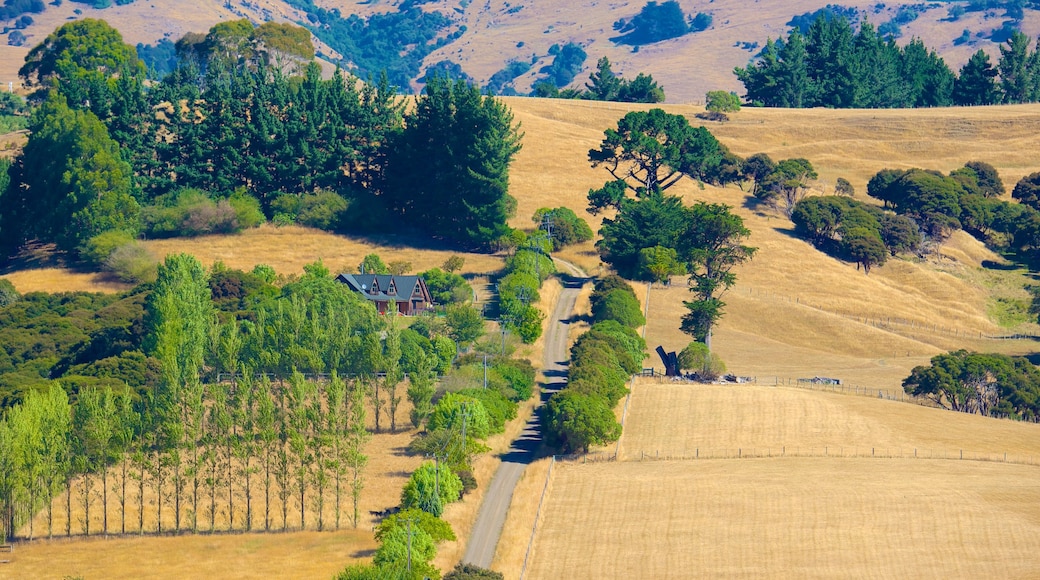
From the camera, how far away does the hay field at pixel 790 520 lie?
300 feet

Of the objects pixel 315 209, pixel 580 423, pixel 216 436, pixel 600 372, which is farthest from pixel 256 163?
pixel 580 423

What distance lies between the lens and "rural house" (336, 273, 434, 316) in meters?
149

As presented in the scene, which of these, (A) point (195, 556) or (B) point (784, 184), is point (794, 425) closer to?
(A) point (195, 556)

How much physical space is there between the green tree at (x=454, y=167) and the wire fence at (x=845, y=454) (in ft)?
194

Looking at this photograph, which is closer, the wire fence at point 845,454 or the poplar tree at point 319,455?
the poplar tree at point 319,455

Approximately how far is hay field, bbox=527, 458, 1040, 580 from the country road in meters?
2.90

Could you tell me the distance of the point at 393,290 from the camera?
149500 millimetres

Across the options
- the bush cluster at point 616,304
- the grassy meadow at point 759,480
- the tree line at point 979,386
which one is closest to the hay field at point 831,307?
the grassy meadow at point 759,480

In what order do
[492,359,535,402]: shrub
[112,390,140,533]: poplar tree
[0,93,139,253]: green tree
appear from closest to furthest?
[112,390,140,533]: poplar tree, [492,359,535,402]: shrub, [0,93,139,253]: green tree

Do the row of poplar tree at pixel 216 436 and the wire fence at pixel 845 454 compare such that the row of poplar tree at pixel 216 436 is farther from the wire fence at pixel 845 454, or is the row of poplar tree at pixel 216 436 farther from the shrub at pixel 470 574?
the wire fence at pixel 845 454

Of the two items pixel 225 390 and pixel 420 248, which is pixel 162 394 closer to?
pixel 225 390

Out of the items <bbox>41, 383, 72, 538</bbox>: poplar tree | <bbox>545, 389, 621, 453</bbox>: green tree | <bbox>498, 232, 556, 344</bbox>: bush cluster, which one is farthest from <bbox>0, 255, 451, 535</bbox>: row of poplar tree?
<bbox>498, 232, 556, 344</bbox>: bush cluster

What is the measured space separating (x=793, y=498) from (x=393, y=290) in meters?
56.1

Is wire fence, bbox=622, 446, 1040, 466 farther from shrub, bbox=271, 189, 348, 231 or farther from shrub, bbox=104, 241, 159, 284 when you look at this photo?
shrub, bbox=271, 189, 348, 231
